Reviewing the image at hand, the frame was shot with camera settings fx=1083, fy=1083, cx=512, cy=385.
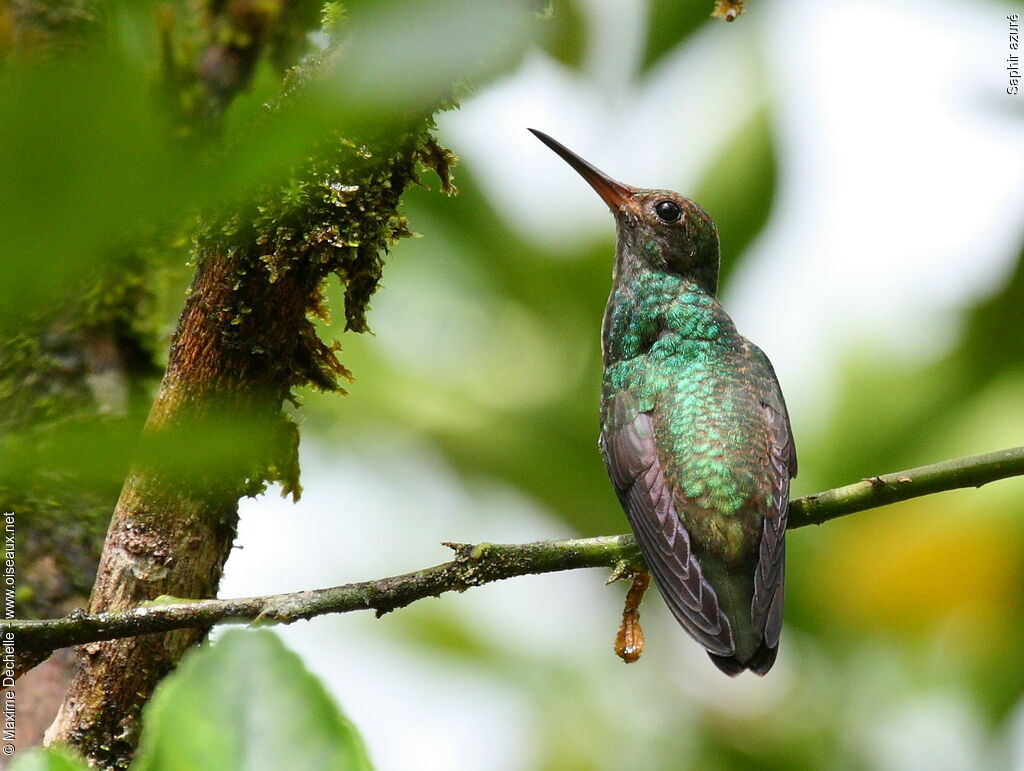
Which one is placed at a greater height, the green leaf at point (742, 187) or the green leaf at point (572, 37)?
the green leaf at point (572, 37)

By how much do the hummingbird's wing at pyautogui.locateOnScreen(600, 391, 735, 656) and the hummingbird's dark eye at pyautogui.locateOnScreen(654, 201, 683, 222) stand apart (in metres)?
1.13

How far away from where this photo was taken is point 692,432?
3779mm

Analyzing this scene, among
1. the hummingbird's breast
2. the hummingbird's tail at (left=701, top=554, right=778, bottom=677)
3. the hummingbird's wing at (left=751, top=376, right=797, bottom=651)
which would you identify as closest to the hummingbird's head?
the hummingbird's breast

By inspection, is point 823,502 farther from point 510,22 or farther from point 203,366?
point 510,22

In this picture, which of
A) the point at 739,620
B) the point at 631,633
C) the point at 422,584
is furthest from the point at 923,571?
the point at 422,584

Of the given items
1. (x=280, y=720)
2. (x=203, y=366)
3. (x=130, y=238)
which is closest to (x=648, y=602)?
(x=203, y=366)

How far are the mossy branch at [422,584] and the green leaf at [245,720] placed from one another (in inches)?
54.6

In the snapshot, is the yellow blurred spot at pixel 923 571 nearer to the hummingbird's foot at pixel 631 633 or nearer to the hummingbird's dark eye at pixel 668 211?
the hummingbird's foot at pixel 631 633

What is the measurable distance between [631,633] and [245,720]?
92.0 inches

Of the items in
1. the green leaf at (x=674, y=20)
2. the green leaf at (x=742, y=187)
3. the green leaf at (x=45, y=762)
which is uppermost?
the green leaf at (x=45, y=762)

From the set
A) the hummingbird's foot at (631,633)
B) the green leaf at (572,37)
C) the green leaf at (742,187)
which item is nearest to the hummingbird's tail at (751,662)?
the hummingbird's foot at (631,633)

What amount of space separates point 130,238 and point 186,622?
1.77m

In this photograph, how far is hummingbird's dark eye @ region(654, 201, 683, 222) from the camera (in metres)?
4.84

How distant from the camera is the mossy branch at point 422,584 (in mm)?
2092
